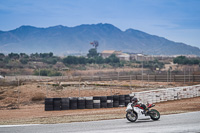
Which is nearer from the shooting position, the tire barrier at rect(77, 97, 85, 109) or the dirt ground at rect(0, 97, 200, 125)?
the dirt ground at rect(0, 97, 200, 125)

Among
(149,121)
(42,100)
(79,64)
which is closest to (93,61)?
(79,64)

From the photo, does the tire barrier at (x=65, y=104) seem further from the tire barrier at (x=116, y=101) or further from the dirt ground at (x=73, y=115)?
the tire barrier at (x=116, y=101)

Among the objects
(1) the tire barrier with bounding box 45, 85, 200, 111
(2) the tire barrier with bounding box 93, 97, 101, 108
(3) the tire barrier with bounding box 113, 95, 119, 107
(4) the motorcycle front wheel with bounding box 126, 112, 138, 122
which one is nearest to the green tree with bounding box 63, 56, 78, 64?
(1) the tire barrier with bounding box 45, 85, 200, 111

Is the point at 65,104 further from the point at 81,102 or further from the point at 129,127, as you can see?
the point at 129,127

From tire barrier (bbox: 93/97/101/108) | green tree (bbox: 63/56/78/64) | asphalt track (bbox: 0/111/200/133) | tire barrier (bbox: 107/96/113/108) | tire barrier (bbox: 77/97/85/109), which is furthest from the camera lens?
green tree (bbox: 63/56/78/64)

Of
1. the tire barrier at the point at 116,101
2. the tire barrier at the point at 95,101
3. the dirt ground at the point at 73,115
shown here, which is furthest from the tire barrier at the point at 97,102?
the tire barrier at the point at 116,101

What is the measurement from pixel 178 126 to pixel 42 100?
20259 millimetres

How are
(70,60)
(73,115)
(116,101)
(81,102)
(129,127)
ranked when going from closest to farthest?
1. (129,127)
2. (73,115)
3. (81,102)
4. (116,101)
5. (70,60)

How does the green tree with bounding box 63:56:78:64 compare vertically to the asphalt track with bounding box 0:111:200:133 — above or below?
above

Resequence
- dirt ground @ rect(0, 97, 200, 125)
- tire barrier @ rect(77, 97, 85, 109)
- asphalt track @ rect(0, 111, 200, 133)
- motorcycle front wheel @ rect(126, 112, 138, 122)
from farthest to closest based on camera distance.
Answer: tire barrier @ rect(77, 97, 85, 109) < dirt ground @ rect(0, 97, 200, 125) < motorcycle front wheel @ rect(126, 112, 138, 122) < asphalt track @ rect(0, 111, 200, 133)

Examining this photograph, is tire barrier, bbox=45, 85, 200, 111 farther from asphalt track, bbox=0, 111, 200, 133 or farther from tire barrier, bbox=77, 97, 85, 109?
asphalt track, bbox=0, 111, 200, 133

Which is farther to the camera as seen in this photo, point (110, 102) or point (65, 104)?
point (110, 102)

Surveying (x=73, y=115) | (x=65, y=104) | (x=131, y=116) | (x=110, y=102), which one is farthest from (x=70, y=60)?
(x=131, y=116)

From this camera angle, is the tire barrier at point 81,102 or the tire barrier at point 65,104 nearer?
the tire barrier at point 65,104
